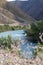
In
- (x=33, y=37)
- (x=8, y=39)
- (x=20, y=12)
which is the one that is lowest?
(x=20, y=12)

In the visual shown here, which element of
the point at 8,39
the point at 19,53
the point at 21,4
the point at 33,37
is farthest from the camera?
the point at 21,4

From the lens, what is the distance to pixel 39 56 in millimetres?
6113

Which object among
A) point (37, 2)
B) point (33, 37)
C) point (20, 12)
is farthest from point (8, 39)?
point (37, 2)

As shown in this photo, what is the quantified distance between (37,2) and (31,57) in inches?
5850

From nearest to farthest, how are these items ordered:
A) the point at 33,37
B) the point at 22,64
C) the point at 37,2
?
the point at 22,64
the point at 33,37
the point at 37,2

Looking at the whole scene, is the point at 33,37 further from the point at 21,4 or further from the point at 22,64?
the point at 21,4

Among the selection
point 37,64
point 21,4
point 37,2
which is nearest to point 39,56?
point 37,64

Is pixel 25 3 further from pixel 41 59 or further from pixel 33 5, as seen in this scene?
pixel 41 59

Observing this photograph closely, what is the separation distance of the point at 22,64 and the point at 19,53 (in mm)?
1318

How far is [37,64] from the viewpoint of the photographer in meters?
5.43

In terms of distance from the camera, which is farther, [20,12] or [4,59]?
[20,12]

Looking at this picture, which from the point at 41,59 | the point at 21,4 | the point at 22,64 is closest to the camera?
the point at 22,64

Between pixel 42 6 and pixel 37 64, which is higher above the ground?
pixel 37 64

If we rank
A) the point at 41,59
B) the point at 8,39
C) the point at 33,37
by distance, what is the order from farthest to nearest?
the point at 33,37
the point at 8,39
the point at 41,59
